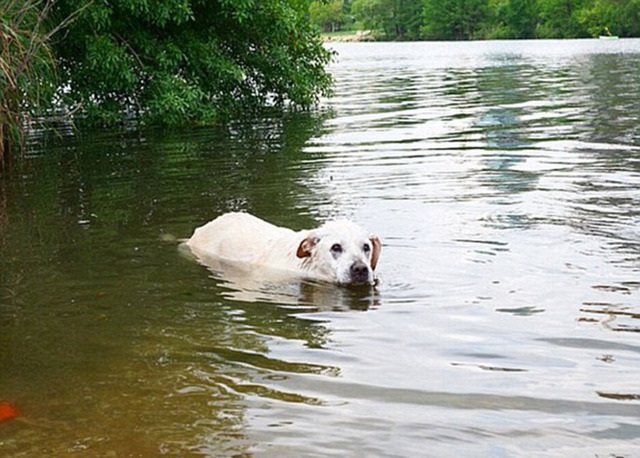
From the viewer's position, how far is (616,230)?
39.4ft

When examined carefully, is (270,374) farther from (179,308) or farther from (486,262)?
(486,262)

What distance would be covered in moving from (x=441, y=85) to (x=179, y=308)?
37.9 meters

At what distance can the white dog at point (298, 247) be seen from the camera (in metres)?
10.5

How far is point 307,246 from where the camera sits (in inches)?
426

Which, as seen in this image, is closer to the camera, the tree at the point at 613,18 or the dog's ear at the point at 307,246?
the dog's ear at the point at 307,246

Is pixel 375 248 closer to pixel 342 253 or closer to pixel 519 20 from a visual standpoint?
pixel 342 253

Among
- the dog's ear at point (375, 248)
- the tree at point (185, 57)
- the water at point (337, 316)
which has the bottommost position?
the water at point (337, 316)

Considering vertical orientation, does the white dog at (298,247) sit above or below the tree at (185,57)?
below

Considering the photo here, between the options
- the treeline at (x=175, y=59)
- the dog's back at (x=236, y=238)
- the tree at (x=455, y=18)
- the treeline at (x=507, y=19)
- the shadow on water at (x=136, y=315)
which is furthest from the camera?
the tree at (x=455, y=18)

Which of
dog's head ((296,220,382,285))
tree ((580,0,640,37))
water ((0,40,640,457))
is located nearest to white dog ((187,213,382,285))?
dog's head ((296,220,382,285))

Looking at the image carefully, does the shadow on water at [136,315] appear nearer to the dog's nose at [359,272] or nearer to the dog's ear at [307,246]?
the dog's nose at [359,272]

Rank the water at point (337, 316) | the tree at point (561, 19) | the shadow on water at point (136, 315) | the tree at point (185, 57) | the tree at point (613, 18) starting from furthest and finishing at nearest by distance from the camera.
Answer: the tree at point (561, 19) → the tree at point (613, 18) → the tree at point (185, 57) → the shadow on water at point (136, 315) → the water at point (337, 316)

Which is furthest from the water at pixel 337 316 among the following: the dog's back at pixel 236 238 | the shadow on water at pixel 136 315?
the dog's back at pixel 236 238

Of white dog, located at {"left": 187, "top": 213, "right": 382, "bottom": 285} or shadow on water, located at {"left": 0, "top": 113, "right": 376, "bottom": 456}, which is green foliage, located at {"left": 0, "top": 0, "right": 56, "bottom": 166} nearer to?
shadow on water, located at {"left": 0, "top": 113, "right": 376, "bottom": 456}
